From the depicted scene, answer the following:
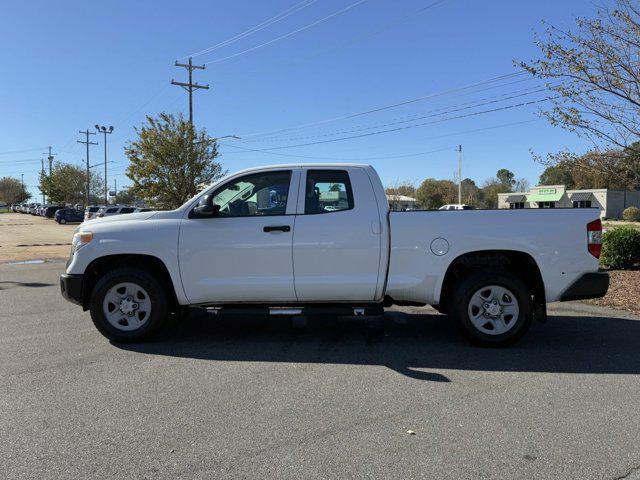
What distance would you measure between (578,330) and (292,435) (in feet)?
14.9

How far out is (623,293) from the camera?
8609mm

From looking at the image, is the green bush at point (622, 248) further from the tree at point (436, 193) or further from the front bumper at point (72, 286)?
the tree at point (436, 193)

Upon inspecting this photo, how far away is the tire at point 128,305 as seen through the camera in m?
5.61

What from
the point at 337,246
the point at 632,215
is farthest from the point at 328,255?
the point at 632,215

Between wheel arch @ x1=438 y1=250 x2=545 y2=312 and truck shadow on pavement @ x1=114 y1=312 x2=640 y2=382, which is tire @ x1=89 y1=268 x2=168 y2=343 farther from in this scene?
wheel arch @ x1=438 y1=250 x2=545 y2=312

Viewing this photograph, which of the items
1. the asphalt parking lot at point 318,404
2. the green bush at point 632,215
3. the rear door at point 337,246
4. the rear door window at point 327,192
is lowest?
the asphalt parking lot at point 318,404

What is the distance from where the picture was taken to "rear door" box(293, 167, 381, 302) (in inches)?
214

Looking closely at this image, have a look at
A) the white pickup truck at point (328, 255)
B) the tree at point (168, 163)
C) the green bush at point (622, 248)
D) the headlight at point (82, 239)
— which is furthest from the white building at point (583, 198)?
the headlight at point (82, 239)

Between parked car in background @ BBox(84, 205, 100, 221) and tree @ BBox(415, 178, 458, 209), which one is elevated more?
tree @ BBox(415, 178, 458, 209)

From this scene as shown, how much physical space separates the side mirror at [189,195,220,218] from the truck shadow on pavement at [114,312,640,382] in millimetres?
1466

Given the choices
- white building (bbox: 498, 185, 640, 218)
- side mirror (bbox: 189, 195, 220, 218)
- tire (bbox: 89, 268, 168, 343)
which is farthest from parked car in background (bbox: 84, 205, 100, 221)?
white building (bbox: 498, 185, 640, 218)

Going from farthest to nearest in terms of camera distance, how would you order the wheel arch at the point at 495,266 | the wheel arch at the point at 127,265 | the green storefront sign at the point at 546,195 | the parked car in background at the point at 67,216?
the green storefront sign at the point at 546,195 < the parked car in background at the point at 67,216 < the wheel arch at the point at 127,265 < the wheel arch at the point at 495,266

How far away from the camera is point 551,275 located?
5.42 metres

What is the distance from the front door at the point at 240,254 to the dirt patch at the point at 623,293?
5498 mm
